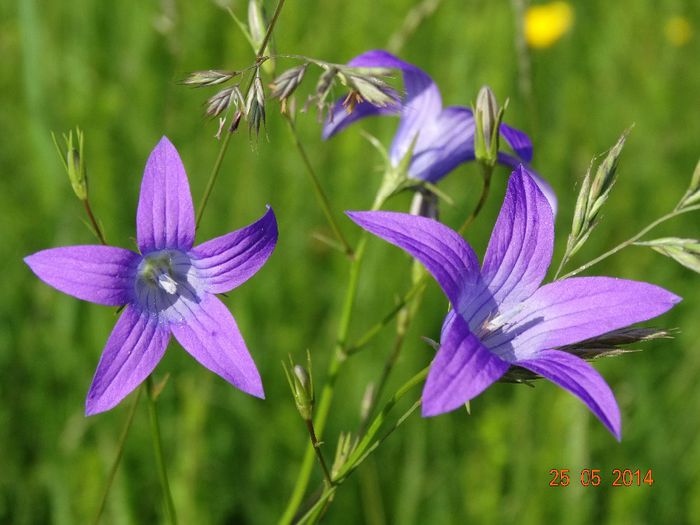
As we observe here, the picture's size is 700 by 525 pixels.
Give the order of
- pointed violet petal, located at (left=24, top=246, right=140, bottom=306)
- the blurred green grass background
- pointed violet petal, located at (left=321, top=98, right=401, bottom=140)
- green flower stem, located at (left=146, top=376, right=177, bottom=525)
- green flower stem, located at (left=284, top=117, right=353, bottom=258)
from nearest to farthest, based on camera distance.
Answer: pointed violet petal, located at (left=24, top=246, right=140, bottom=306) < green flower stem, located at (left=146, top=376, right=177, bottom=525) < green flower stem, located at (left=284, top=117, right=353, bottom=258) < pointed violet petal, located at (left=321, top=98, right=401, bottom=140) < the blurred green grass background

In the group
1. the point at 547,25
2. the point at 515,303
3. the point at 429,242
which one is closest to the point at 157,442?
the point at 429,242

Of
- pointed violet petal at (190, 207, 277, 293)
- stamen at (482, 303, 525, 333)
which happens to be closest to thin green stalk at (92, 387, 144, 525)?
pointed violet petal at (190, 207, 277, 293)

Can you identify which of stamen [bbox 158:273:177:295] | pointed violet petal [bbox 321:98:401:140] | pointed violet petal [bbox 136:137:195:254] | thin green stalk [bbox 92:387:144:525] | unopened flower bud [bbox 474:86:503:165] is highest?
pointed violet petal [bbox 321:98:401:140]

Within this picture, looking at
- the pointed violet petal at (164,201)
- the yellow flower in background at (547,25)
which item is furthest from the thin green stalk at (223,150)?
the yellow flower in background at (547,25)

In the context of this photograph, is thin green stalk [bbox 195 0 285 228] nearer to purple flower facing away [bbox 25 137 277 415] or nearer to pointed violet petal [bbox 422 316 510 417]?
purple flower facing away [bbox 25 137 277 415]

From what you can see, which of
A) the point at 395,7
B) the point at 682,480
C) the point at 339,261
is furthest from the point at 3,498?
the point at 395,7

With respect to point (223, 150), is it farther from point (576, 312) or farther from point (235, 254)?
point (576, 312)

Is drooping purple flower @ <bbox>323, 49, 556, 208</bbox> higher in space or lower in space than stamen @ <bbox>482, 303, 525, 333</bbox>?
higher

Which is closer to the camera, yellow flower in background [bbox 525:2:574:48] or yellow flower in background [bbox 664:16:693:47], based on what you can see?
yellow flower in background [bbox 525:2:574:48]
